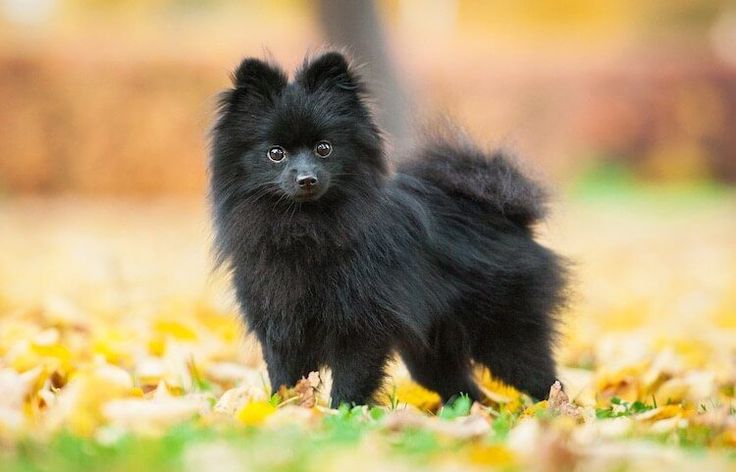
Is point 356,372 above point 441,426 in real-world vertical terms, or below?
below

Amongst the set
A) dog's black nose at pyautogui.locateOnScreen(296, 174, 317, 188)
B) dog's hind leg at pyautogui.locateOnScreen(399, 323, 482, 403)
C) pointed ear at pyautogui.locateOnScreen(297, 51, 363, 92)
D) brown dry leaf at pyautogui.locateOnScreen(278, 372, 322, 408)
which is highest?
pointed ear at pyautogui.locateOnScreen(297, 51, 363, 92)

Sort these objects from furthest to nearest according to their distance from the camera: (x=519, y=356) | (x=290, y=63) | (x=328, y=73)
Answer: (x=290, y=63) → (x=519, y=356) → (x=328, y=73)

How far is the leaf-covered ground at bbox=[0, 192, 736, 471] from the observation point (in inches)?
106

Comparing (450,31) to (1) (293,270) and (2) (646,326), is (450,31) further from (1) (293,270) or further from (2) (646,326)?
(1) (293,270)

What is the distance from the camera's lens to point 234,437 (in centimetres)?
287

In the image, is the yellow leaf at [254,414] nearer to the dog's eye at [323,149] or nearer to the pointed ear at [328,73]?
the dog's eye at [323,149]

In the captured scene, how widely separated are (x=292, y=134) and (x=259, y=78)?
0.29m

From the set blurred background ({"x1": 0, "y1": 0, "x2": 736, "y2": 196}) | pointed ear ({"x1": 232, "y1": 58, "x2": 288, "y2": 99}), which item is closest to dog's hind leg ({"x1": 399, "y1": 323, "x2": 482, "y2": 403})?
pointed ear ({"x1": 232, "y1": 58, "x2": 288, "y2": 99})

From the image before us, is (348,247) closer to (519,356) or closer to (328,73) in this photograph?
(328,73)

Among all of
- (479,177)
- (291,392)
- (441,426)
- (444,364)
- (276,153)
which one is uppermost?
(276,153)

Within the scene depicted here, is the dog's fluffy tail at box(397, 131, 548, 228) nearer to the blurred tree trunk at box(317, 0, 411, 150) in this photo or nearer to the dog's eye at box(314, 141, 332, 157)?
the dog's eye at box(314, 141, 332, 157)

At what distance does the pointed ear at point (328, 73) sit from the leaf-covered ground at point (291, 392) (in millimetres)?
1010

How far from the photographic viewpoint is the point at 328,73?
4391mm

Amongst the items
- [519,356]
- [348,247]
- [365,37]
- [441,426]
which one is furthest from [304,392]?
[365,37]
